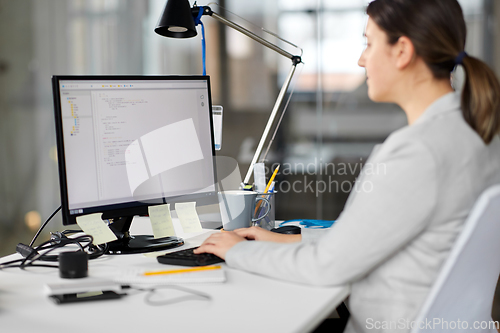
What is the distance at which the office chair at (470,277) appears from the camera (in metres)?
0.63

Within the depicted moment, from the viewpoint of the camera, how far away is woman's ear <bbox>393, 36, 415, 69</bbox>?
2.71 ft

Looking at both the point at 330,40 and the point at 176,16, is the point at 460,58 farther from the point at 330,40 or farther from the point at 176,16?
the point at 330,40

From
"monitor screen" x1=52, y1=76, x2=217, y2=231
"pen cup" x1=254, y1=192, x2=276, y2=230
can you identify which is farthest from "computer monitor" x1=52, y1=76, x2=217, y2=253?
"pen cup" x1=254, y1=192, x2=276, y2=230

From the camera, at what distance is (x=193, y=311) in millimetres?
687

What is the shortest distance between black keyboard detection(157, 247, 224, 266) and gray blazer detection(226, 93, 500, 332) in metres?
0.17

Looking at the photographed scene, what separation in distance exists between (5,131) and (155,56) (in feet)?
3.64

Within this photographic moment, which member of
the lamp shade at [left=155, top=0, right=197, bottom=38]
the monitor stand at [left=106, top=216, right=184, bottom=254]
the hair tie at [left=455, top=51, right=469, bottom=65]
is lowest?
the monitor stand at [left=106, top=216, right=184, bottom=254]

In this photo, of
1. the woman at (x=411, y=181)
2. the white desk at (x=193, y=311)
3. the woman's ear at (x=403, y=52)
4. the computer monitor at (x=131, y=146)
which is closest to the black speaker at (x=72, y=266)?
the white desk at (x=193, y=311)

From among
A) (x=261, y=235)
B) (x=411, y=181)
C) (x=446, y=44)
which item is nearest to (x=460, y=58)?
(x=446, y=44)

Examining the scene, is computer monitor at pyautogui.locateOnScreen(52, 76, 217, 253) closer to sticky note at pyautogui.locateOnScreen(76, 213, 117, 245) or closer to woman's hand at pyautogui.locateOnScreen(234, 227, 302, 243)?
sticky note at pyautogui.locateOnScreen(76, 213, 117, 245)

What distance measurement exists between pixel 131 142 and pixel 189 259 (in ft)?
1.12

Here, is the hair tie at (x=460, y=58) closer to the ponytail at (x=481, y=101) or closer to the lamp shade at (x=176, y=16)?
the ponytail at (x=481, y=101)

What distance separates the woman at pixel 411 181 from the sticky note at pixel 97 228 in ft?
1.07

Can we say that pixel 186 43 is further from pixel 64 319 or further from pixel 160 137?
pixel 64 319
